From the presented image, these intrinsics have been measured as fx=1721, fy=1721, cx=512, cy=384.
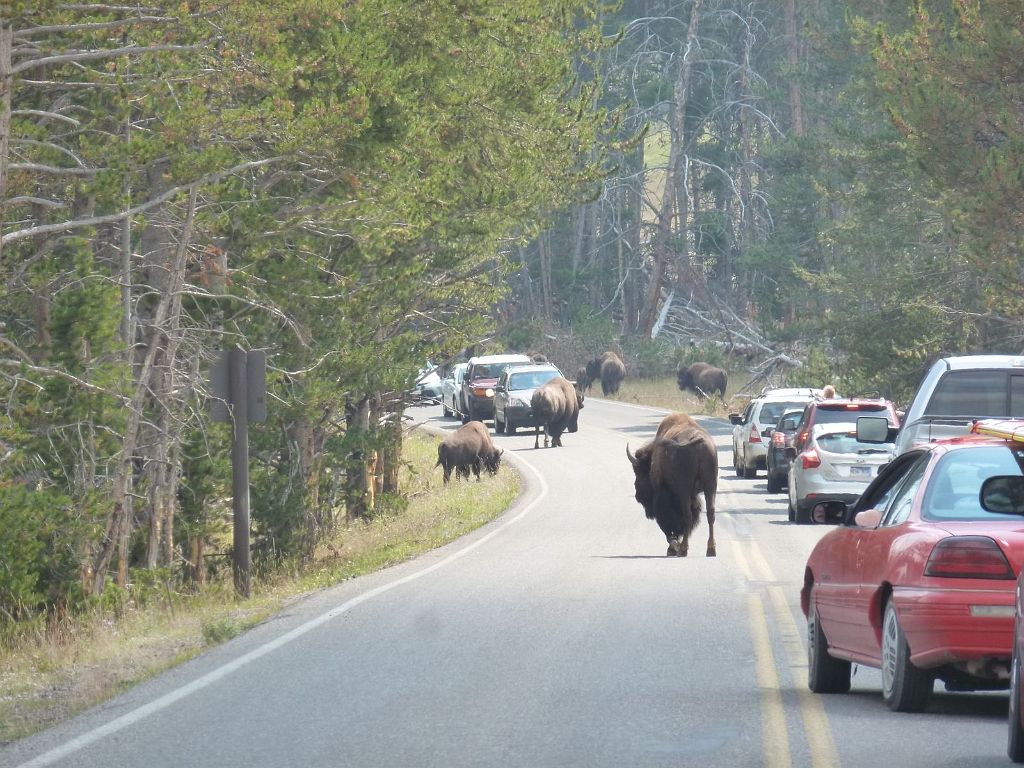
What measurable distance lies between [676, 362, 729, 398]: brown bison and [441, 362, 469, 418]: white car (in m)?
8.02

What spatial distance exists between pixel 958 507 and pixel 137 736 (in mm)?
4360

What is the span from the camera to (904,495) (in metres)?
9.34

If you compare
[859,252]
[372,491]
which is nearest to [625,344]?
[859,252]

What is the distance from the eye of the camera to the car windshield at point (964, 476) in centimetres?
880

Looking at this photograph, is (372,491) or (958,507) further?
(372,491)

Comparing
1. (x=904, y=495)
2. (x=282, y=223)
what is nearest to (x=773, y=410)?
(x=282, y=223)

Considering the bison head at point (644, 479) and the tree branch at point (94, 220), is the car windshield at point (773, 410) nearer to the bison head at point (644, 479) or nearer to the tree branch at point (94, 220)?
the bison head at point (644, 479)

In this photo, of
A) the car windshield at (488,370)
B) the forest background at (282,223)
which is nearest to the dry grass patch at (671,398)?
the car windshield at (488,370)

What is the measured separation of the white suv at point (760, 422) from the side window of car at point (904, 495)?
22.3 meters

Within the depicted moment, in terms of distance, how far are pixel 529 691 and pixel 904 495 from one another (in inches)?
97.9

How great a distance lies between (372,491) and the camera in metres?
29.8

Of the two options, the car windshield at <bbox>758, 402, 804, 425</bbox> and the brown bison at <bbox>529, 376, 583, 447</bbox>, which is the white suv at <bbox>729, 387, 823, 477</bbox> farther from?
the brown bison at <bbox>529, 376, 583, 447</bbox>

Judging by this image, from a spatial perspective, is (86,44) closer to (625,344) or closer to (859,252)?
Result: (859,252)

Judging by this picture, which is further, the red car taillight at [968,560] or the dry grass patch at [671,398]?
the dry grass patch at [671,398]
